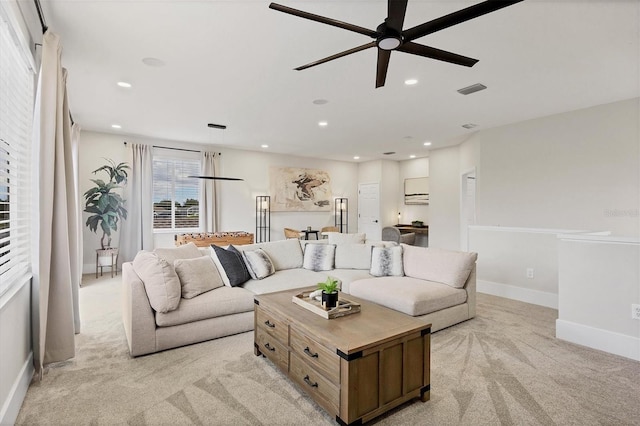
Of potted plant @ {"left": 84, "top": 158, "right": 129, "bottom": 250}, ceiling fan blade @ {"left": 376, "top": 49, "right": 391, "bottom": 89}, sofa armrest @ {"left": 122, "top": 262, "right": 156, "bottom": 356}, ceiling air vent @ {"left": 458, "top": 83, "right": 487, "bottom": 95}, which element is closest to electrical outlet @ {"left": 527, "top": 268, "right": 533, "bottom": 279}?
ceiling air vent @ {"left": 458, "top": 83, "right": 487, "bottom": 95}

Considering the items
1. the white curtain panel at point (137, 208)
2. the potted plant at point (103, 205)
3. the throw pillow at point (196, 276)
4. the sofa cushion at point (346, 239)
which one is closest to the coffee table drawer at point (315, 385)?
the throw pillow at point (196, 276)

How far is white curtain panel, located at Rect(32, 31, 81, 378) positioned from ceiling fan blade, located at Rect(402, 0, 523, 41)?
2564mm

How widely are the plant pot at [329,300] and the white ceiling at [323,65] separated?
6.84ft

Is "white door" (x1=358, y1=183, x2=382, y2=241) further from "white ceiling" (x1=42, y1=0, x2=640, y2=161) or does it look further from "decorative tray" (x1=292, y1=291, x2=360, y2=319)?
"decorative tray" (x1=292, y1=291, x2=360, y2=319)

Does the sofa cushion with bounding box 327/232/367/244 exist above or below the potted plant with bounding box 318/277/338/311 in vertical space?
above

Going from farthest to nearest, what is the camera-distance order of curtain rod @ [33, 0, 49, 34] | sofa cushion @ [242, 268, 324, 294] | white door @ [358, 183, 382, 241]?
white door @ [358, 183, 382, 241] → sofa cushion @ [242, 268, 324, 294] → curtain rod @ [33, 0, 49, 34]

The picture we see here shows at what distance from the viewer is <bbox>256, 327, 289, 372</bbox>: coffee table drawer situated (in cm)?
236

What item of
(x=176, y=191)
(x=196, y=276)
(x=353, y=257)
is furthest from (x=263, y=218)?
(x=196, y=276)

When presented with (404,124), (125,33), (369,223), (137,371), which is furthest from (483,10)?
(369,223)

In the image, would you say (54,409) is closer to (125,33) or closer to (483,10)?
(125,33)

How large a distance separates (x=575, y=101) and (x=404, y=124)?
7.46 ft

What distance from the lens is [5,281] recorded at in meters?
1.98

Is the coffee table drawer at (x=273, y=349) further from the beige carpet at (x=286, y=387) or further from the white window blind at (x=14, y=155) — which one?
the white window blind at (x=14, y=155)

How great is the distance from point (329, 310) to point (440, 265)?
6.50 ft
